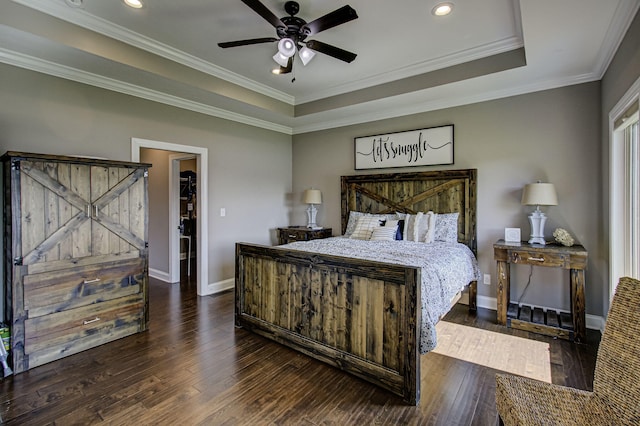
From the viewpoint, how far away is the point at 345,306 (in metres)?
2.47

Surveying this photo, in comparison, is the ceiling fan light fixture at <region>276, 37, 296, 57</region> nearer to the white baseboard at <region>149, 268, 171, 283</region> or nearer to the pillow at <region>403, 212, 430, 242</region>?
the pillow at <region>403, 212, 430, 242</region>

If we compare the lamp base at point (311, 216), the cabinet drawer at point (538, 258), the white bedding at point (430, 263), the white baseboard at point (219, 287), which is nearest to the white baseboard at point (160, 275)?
the white baseboard at point (219, 287)

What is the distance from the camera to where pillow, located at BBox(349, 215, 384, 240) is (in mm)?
4258

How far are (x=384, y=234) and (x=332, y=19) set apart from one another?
8.37 ft

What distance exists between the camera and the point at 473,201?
3.94m

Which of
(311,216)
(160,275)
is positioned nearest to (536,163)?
(311,216)

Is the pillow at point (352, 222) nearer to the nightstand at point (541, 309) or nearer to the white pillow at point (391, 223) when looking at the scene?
the white pillow at point (391, 223)

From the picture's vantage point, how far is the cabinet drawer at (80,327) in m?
2.52

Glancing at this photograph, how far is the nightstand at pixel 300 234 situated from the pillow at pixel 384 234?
122 centimetres

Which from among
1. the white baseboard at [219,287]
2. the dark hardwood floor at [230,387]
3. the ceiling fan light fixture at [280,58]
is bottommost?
the dark hardwood floor at [230,387]

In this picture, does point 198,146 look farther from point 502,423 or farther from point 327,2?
point 502,423

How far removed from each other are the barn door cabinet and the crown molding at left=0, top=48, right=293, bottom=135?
3.41 ft

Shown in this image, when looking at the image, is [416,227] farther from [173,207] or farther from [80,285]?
[173,207]

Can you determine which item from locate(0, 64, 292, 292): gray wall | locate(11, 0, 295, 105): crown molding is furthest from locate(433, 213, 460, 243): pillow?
locate(11, 0, 295, 105): crown molding
